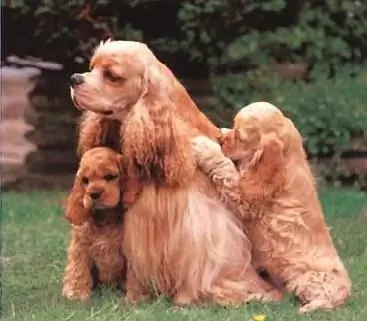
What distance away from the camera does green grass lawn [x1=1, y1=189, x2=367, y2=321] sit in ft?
17.9

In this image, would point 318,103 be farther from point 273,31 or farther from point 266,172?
point 266,172

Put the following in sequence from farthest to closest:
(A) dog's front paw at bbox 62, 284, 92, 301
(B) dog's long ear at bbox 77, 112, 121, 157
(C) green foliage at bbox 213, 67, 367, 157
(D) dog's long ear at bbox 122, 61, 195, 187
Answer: (C) green foliage at bbox 213, 67, 367, 157 → (A) dog's front paw at bbox 62, 284, 92, 301 → (B) dog's long ear at bbox 77, 112, 121, 157 → (D) dog's long ear at bbox 122, 61, 195, 187

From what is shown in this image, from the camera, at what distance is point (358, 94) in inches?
400

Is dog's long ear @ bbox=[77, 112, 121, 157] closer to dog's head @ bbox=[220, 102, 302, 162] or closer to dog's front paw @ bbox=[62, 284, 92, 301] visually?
dog's head @ bbox=[220, 102, 302, 162]

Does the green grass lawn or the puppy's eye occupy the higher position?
the puppy's eye

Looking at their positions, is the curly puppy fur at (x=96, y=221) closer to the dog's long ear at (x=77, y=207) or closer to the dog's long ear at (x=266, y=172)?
the dog's long ear at (x=77, y=207)

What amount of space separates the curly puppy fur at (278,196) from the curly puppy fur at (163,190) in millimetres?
85

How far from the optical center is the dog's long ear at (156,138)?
5.32 meters

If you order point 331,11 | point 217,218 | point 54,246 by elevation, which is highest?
point 331,11

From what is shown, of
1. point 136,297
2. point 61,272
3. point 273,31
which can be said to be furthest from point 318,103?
point 136,297

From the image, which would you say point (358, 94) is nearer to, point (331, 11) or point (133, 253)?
point (331, 11)

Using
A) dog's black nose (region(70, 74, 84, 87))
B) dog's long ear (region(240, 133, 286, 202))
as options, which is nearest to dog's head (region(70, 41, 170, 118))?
dog's black nose (region(70, 74, 84, 87))

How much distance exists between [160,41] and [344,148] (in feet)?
5.79

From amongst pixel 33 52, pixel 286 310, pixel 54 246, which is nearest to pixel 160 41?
pixel 33 52
